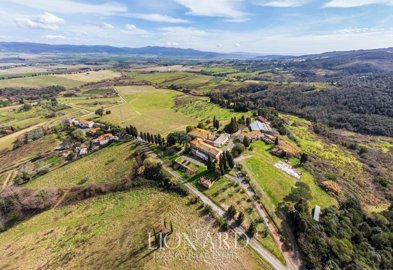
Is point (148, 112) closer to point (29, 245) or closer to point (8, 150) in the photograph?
point (8, 150)

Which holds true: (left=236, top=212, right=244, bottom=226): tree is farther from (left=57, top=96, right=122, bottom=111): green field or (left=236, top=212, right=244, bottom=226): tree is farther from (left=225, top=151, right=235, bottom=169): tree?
(left=57, top=96, right=122, bottom=111): green field

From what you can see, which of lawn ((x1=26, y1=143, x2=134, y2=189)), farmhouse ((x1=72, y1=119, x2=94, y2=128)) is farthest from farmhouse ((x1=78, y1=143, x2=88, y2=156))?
farmhouse ((x1=72, y1=119, x2=94, y2=128))

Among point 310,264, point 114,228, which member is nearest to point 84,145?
point 114,228

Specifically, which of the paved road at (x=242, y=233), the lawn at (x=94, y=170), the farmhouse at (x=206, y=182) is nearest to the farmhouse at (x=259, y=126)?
the farmhouse at (x=206, y=182)

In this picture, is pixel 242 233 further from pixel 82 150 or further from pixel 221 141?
pixel 82 150

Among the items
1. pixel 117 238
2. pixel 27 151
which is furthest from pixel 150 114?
pixel 117 238
